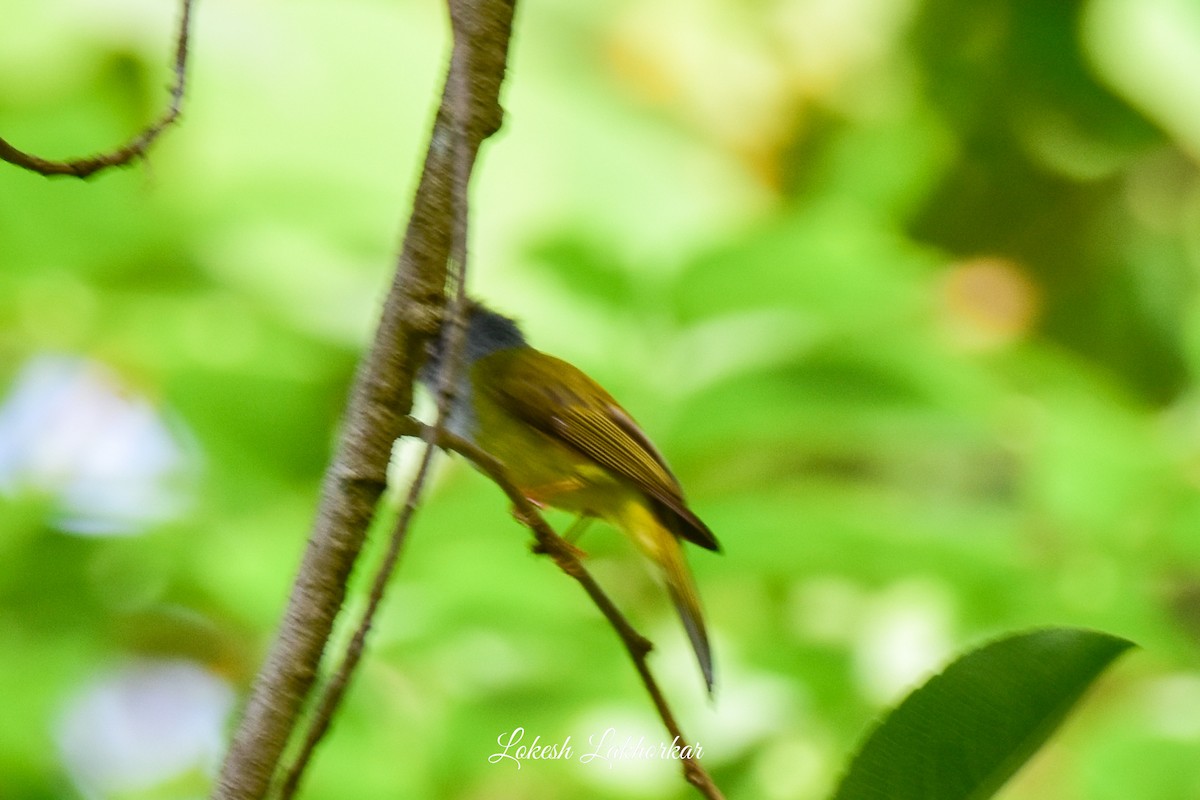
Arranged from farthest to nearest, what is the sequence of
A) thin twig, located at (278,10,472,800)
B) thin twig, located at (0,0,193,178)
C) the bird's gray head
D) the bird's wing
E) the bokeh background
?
the bokeh background, the bird's gray head, the bird's wing, thin twig, located at (0,0,193,178), thin twig, located at (278,10,472,800)

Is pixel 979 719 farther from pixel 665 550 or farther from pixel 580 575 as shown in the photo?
pixel 665 550

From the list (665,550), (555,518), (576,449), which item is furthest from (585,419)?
(555,518)

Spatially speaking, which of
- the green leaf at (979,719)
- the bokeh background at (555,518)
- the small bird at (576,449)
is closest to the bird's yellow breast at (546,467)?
the small bird at (576,449)

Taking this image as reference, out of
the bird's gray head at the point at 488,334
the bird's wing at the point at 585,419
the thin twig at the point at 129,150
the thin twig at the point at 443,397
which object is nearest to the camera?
the thin twig at the point at 443,397

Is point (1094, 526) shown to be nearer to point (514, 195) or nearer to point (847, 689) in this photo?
point (847, 689)

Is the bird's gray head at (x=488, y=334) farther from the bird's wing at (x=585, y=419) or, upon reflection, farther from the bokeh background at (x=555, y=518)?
the bokeh background at (x=555, y=518)
